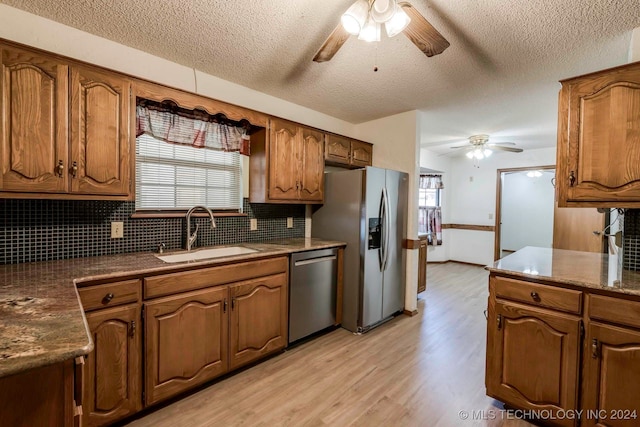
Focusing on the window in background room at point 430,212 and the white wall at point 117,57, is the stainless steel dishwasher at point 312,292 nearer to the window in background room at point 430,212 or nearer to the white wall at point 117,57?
the white wall at point 117,57

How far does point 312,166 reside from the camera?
298 cm

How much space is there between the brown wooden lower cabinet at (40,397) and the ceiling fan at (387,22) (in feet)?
5.42

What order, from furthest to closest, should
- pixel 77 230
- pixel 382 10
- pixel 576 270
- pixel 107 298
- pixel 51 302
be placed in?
1. pixel 77 230
2. pixel 576 270
3. pixel 107 298
4. pixel 382 10
5. pixel 51 302

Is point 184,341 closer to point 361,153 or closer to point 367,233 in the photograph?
point 367,233

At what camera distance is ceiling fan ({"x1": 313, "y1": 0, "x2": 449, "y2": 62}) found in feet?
4.23

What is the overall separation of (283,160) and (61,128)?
1566 millimetres

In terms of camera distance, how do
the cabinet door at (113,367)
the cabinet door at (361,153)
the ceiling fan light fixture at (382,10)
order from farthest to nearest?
the cabinet door at (361,153), the cabinet door at (113,367), the ceiling fan light fixture at (382,10)

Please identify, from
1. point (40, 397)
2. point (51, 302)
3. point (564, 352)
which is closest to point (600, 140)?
point (564, 352)

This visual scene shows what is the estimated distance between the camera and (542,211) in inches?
281

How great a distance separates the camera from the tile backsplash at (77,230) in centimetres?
174

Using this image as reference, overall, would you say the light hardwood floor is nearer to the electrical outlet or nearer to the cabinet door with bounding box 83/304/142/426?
the cabinet door with bounding box 83/304/142/426

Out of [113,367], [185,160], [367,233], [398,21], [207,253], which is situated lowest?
[113,367]

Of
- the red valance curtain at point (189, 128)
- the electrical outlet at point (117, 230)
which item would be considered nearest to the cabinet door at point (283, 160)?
the red valance curtain at point (189, 128)

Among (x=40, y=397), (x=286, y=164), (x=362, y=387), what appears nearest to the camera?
(x=40, y=397)
